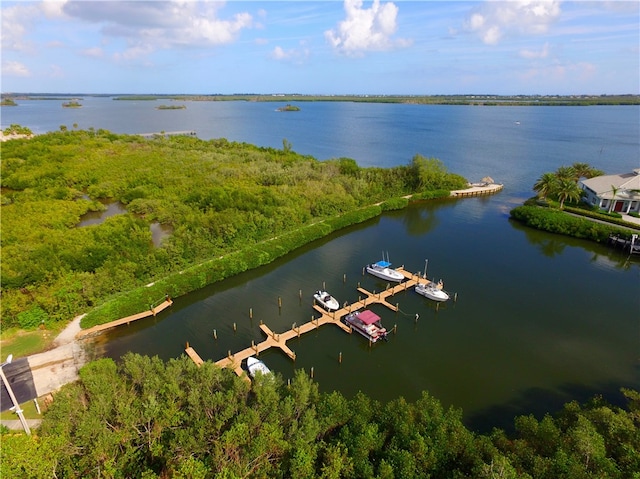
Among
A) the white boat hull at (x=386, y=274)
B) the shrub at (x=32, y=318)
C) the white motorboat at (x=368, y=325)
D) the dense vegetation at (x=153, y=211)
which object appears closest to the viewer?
the shrub at (x=32, y=318)

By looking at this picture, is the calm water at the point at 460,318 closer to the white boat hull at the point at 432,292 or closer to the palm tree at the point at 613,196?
the white boat hull at the point at 432,292

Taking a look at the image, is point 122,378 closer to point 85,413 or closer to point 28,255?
point 85,413

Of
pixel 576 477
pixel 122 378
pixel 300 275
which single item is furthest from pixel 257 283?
pixel 576 477

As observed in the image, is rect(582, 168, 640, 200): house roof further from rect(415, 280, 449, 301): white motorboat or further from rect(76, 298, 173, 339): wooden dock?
rect(76, 298, 173, 339): wooden dock

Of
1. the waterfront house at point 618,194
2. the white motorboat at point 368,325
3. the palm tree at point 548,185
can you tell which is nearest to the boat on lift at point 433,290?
the white motorboat at point 368,325

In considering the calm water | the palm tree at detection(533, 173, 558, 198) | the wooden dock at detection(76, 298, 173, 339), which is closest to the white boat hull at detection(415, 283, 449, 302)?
the calm water
